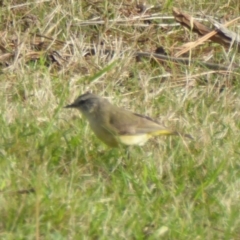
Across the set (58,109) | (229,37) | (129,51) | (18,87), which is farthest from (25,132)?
(229,37)

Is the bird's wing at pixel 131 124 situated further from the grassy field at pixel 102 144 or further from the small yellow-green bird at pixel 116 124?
the grassy field at pixel 102 144

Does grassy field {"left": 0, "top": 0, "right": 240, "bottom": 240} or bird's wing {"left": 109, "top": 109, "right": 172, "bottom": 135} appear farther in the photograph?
bird's wing {"left": 109, "top": 109, "right": 172, "bottom": 135}

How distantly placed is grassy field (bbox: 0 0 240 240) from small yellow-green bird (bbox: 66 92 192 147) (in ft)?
0.31

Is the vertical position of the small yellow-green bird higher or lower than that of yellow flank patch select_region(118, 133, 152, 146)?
higher

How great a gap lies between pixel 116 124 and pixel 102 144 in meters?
0.18

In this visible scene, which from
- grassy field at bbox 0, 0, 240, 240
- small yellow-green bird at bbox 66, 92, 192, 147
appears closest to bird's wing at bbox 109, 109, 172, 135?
small yellow-green bird at bbox 66, 92, 192, 147

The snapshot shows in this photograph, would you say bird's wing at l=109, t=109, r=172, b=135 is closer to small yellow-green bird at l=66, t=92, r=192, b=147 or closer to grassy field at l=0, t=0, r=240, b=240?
small yellow-green bird at l=66, t=92, r=192, b=147

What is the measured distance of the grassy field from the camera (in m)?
5.27

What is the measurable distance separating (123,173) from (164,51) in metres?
2.79

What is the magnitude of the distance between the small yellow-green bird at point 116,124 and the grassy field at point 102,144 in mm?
94

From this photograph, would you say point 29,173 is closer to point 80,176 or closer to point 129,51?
point 80,176

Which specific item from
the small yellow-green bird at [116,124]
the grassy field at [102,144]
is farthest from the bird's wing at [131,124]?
the grassy field at [102,144]

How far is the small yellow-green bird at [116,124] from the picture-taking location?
648 cm

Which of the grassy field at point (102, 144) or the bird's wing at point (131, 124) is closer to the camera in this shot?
the grassy field at point (102, 144)
